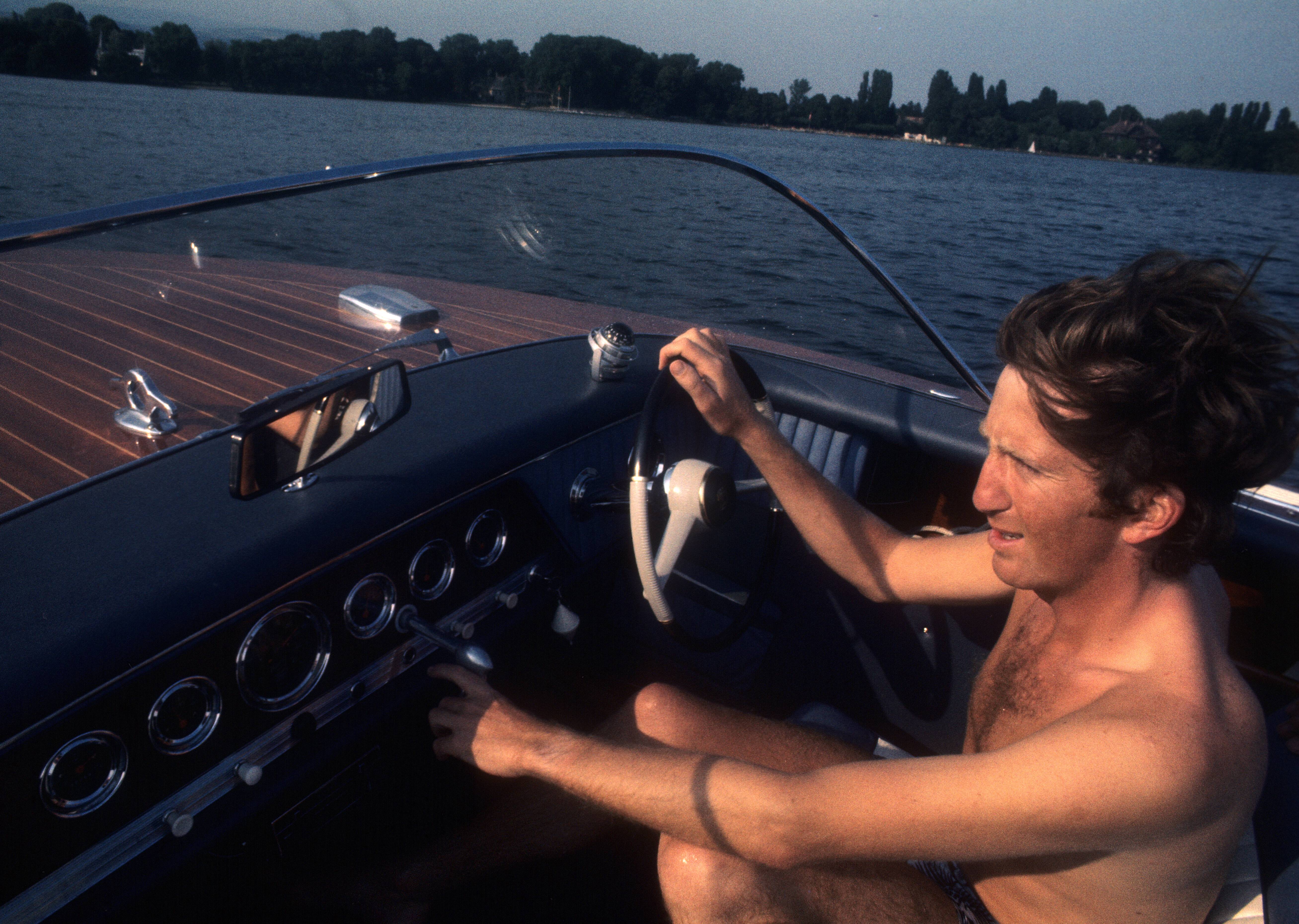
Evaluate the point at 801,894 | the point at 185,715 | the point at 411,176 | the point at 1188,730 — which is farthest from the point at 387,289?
the point at 1188,730

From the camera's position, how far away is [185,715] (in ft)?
3.73

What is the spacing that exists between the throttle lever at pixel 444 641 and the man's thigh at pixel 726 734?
0.31 meters

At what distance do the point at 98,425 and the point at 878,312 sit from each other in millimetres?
1695

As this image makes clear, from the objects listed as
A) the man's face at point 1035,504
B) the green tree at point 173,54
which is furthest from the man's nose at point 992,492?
the green tree at point 173,54

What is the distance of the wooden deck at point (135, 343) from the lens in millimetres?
1036

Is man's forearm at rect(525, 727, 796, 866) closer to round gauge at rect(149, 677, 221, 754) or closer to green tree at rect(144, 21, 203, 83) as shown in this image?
round gauge at rect(149, 677, 221, 754)

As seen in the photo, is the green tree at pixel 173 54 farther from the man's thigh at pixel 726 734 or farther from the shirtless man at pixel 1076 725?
the man's thigh at pixel 726 734

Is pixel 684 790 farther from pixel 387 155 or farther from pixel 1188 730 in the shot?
pixel 387 155

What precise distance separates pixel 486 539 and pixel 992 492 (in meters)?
0.96

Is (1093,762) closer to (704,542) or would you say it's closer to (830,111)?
(704,542)

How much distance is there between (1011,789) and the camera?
0.96 meters

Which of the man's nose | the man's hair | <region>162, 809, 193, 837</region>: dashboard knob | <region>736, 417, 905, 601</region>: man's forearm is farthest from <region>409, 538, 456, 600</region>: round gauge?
the man's hair

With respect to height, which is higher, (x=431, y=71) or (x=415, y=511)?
(x=431, y=71)

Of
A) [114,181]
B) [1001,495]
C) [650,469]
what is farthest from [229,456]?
[1001,495]
